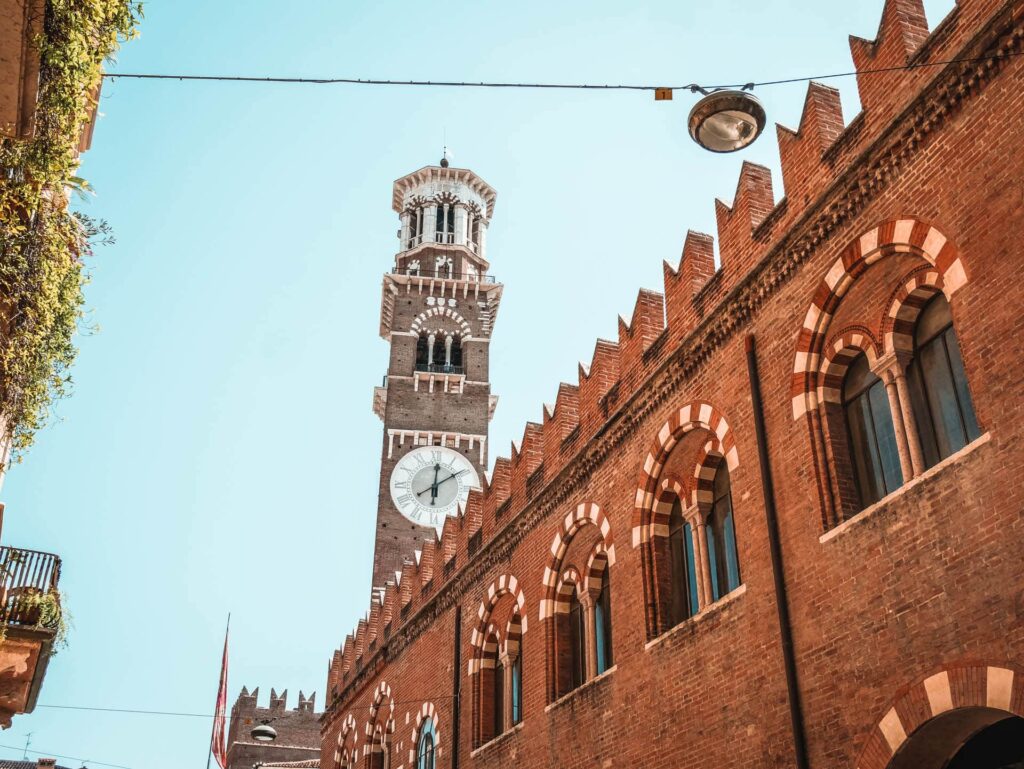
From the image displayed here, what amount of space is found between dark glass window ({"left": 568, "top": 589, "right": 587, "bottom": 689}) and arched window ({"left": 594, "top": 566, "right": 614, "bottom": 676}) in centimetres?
34

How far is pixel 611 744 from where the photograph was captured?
15.1 metres

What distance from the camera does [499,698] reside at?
20.3 meters

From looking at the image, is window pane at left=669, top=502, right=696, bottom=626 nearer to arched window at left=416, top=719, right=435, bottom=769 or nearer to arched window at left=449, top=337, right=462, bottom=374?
arched window at left=416, top=719, right=435, bottom=769

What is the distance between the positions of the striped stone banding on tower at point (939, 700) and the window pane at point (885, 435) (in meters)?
2.25

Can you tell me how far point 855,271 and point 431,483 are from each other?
33256mm

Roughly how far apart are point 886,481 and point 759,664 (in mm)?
2510

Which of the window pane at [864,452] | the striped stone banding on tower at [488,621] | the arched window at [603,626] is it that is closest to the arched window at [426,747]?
the striped stone banding on tower at [488,621]

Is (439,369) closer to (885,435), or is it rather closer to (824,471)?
(824,471)

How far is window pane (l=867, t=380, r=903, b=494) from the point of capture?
36.9ft

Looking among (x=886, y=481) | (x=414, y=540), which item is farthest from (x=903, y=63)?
→ (x=414, y=540)

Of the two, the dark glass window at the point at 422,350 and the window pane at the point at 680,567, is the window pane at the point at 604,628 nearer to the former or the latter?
the window pane at the point at 680,567

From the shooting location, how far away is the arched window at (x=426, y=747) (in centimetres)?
2278

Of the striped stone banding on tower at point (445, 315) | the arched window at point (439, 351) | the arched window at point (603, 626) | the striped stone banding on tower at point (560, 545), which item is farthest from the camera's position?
the striped stone banding on tower at point (445, 315)

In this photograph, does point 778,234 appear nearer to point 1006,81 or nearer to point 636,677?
point 1006,81
